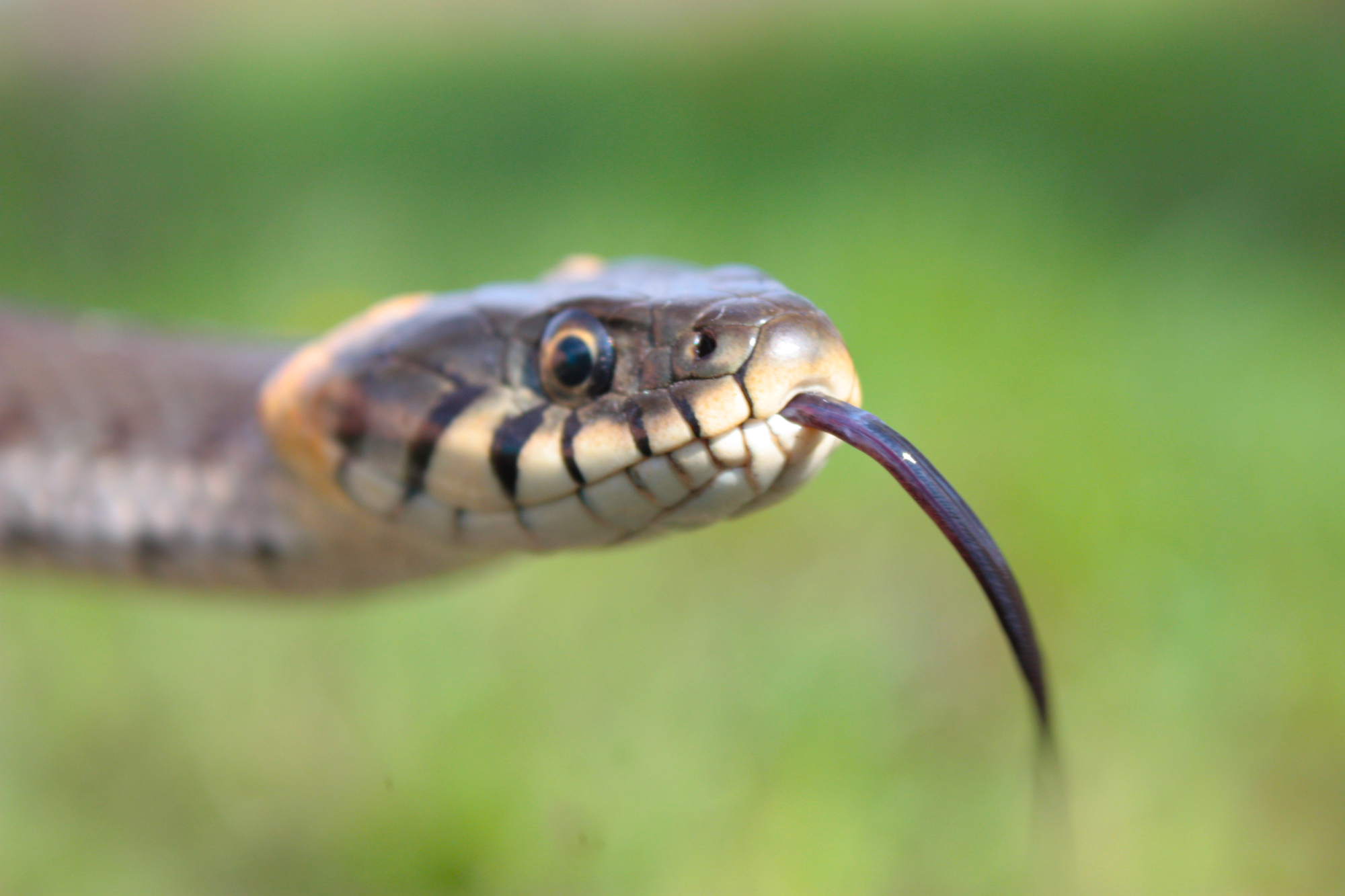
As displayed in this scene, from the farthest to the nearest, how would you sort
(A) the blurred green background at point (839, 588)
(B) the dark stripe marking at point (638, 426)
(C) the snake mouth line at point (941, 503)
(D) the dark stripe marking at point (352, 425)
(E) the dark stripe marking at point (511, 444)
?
(A) the blurred green background at point (839, 588) → (D) the dark stripe marking at point (352, 425) → (E) the dark stripe marking at point (511, 444) → (B) the dark stripe marking at point (638, 426) → (C) the snake mouth line at point (941, 503)

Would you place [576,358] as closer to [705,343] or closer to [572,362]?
[572,362]

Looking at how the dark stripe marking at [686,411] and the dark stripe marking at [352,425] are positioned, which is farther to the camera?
the dark stripe marking at [352,425]

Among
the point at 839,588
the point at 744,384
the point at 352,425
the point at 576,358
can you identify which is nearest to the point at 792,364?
the point at 744,384

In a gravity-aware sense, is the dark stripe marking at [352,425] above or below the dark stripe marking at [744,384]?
below

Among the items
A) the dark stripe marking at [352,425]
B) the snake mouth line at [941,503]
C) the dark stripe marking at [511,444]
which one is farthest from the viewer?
the dark stripe marking at [352,425]

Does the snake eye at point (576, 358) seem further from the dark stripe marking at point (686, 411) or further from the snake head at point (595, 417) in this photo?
the dark stripe marking at point (686, 411)

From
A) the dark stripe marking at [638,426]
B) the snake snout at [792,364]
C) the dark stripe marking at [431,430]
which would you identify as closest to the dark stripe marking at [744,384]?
the snake snout at [792,364]

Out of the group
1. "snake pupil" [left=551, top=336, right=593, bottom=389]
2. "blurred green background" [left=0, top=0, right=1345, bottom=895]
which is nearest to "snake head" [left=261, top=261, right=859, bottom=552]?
"snake pupil" [left=551, top=336, right=593, bottom=389]
